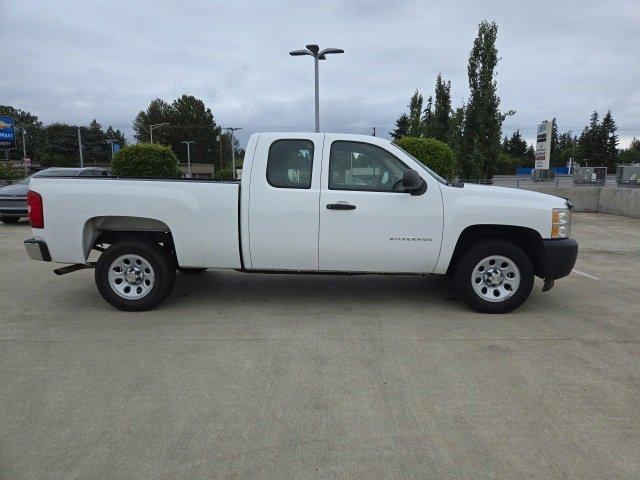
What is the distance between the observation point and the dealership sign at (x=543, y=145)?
74.0 ft

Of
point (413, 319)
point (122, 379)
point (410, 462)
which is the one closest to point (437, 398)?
point (410, 462)

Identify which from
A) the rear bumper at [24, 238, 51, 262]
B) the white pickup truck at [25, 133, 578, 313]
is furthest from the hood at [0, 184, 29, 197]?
the white pickup truck at [25, 133, 578, 313]

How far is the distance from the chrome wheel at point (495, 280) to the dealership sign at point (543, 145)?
19.2 meters

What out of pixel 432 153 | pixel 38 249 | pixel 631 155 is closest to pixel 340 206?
pixel 38 249

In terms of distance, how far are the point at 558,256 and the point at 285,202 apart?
115 inches

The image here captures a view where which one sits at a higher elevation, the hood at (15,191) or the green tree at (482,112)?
the green tree at (482,112)

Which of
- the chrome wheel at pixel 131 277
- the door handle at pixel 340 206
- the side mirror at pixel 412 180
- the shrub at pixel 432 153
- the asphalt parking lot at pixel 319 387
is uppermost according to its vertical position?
the shrub at pixel 432 153

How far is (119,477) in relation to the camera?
274cm

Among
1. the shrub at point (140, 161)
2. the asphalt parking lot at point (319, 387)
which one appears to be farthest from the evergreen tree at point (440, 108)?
the asphalt parking lot at point (319, 387)

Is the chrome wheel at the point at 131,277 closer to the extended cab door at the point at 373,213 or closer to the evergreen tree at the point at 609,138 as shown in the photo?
the extended cab door at the point at 373,213

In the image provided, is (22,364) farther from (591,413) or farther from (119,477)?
(591,413)

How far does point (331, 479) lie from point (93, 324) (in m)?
3.53

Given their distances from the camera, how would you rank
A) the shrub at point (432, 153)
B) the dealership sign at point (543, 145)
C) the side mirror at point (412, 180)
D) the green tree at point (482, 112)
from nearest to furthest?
the side mirror at point (412, 180), the shrub at point (432, 153), the green tree at point (482, 112), the dealership sign at point (543, 145)

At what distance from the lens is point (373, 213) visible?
5.32m
